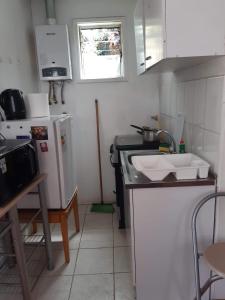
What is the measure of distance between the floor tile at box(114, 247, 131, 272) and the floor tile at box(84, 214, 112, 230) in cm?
42

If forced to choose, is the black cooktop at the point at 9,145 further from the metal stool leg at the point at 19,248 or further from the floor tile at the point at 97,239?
the floor tile at the point at 97,239

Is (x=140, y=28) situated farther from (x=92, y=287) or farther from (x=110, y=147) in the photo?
(x=92, y=287)

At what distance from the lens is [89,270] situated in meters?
1.89

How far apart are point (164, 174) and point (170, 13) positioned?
0.79 meters

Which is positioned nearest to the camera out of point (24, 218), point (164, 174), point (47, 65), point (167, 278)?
point (164, 174)

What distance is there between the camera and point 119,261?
197cm

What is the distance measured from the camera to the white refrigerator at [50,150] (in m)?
1.75

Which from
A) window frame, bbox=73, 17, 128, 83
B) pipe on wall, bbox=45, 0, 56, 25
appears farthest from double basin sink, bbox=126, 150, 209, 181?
pipe on wall, bbox=45, 0, 56, 25

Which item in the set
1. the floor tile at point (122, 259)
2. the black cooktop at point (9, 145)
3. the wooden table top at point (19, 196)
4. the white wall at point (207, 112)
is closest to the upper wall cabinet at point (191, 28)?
the white wall at point (207, 112)

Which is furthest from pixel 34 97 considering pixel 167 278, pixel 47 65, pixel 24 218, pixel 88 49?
pixel 167 278

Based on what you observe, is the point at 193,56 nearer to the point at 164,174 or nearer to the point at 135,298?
the point at 164,174

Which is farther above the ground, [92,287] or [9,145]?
[9,145]

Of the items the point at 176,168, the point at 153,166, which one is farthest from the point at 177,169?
the point at 153,166

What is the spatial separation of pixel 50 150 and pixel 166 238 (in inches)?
39.2
